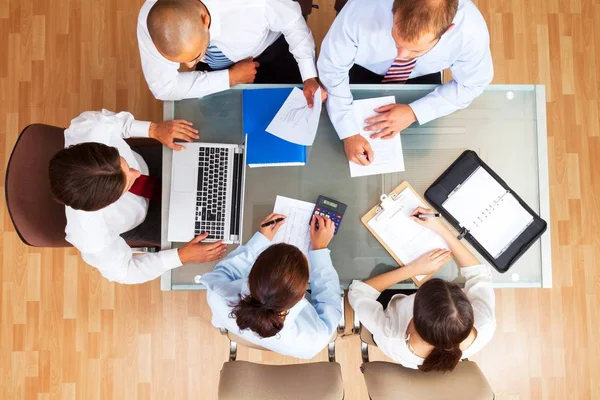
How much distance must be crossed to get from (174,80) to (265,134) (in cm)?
37

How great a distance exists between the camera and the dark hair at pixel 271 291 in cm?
139

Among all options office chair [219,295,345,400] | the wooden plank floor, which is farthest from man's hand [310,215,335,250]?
the wooden plank floor

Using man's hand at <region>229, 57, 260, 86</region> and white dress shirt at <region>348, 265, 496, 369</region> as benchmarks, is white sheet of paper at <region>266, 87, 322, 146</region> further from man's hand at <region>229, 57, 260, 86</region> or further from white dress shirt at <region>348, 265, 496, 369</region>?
white dress shirt at <region>348, 265, 496, 369</region>

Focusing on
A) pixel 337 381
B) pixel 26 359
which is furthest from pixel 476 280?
pixel 26 359

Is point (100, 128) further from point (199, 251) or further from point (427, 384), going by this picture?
point (427, 384)

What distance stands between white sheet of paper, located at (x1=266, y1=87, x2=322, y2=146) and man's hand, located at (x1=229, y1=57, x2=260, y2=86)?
214 mm

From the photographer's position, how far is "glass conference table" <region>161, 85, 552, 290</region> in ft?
5.55

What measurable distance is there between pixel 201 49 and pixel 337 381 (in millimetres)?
1205

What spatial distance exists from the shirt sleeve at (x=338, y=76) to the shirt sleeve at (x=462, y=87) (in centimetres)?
23

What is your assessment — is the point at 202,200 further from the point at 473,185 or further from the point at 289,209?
the point at 473,185

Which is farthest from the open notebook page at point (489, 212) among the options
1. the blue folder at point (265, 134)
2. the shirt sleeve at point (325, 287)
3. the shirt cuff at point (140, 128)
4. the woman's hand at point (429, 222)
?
the shirt cuff at point (140, 128)

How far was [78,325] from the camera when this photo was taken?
8.03ft

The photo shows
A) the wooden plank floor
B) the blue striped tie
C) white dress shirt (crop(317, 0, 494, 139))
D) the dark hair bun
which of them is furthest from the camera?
the wooden plank floor

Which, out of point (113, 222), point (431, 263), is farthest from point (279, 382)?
point (113, 222)
